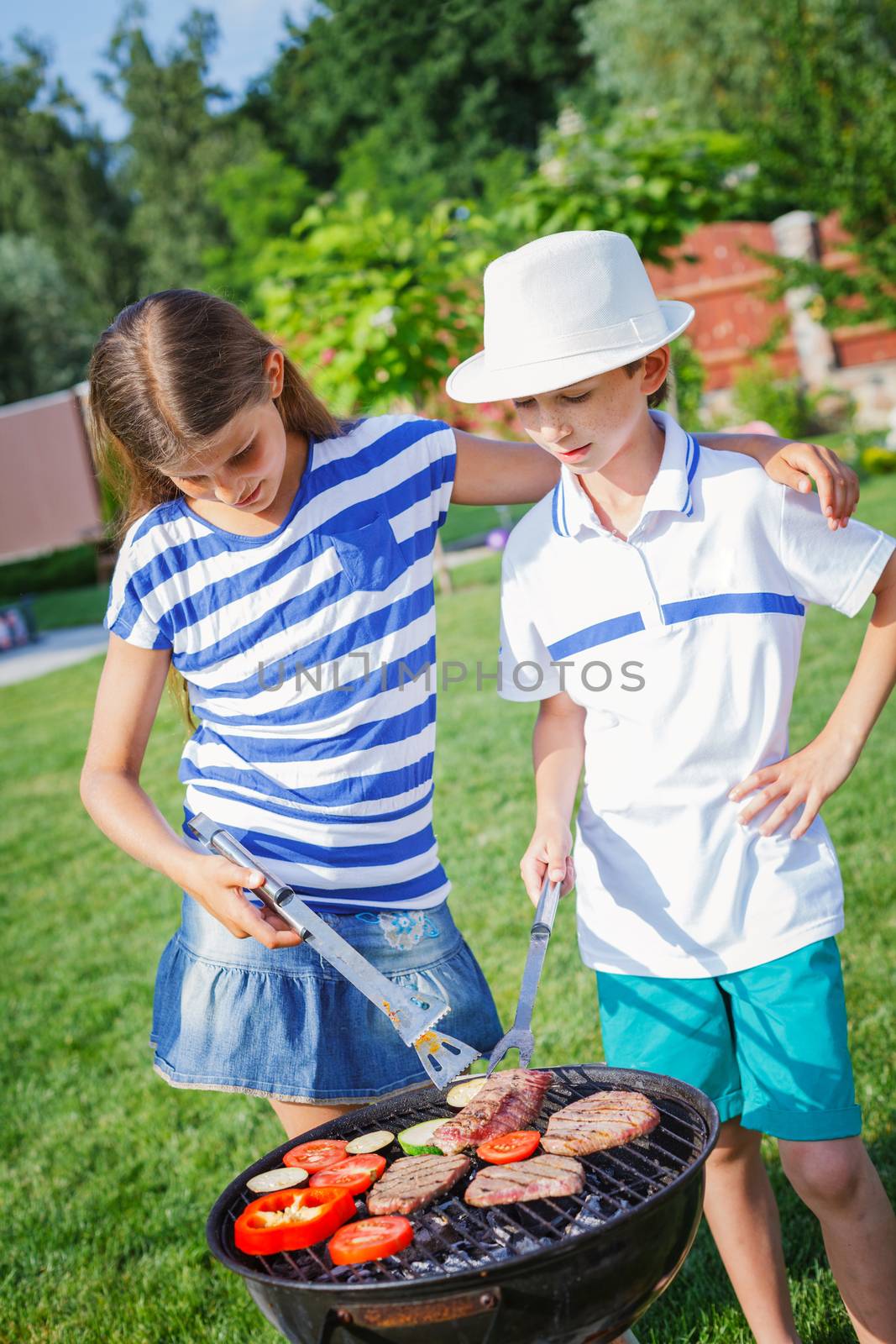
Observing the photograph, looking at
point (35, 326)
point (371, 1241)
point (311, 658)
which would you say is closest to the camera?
point (371, 1241)

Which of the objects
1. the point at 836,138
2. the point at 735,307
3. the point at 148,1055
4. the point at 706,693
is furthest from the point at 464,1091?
the point at 735,307

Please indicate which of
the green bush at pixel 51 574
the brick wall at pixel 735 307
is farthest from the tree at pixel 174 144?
the brick wall at pixel 735 307

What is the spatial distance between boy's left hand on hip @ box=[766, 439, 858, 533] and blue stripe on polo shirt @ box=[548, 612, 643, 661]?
29 cm

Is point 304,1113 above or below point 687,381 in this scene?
above

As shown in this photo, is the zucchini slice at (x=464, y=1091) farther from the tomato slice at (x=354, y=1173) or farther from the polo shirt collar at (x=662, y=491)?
the polo shirt collar at (x=662, y=491)

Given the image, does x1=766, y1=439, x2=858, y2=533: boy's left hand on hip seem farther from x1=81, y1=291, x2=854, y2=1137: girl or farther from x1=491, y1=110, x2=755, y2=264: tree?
x1=491, y1=110, x2=755, y2=264: tree

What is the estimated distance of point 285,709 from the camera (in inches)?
75.0

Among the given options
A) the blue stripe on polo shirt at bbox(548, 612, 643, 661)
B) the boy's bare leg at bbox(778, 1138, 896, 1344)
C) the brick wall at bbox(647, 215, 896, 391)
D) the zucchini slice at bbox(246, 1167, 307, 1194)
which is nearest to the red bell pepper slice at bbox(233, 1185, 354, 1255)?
the zucchini slice at bbox(246, 1167, 307, 1194)

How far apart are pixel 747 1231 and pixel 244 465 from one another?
140 cm

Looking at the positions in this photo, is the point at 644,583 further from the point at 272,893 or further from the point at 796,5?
the point at 796,5

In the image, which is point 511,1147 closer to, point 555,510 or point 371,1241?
point 371,1241

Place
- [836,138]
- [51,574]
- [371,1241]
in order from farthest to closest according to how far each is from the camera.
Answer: [51,574], [836,138], [371,1241]

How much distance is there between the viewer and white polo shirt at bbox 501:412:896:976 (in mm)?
1745

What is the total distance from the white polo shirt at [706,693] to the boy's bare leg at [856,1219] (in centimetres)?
28
